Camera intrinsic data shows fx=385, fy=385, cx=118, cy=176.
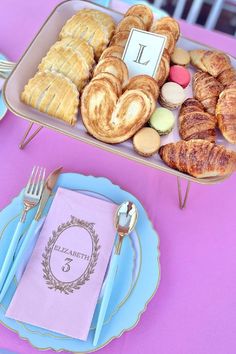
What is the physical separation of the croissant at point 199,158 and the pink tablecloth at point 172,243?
122 millimetres

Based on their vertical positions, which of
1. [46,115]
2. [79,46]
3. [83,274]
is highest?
[79,46]

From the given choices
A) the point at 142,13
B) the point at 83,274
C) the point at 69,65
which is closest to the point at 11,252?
the point at 83,274

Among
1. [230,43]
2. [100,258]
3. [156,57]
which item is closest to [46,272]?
[100,258]

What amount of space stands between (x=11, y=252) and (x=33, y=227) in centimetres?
6

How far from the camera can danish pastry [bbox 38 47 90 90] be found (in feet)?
2.29

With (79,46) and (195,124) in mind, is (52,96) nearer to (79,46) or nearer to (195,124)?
(79,46)

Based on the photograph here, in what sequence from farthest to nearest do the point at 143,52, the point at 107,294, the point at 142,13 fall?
1. the point at 142,13
2. the point at 143,52
3. the point at 107,294

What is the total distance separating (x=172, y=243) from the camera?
0.71 meters

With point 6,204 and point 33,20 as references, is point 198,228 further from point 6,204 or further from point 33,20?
point 33,20

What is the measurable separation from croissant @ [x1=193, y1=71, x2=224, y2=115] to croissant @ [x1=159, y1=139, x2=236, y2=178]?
119mm

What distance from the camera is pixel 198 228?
73 centimetres

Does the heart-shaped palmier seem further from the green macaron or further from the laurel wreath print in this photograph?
the laurel wreath print

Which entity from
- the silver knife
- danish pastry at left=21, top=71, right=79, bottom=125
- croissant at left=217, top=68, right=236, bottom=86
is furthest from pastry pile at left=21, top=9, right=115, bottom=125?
croissant at left=217, top=68, right=236, bottom=86

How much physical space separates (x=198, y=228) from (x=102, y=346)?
0.92 ft
